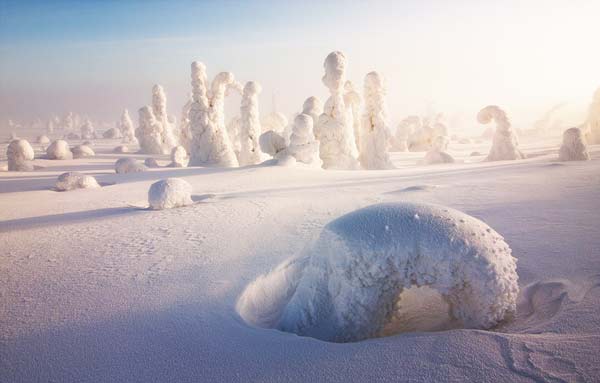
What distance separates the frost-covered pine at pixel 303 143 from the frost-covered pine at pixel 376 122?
403cm

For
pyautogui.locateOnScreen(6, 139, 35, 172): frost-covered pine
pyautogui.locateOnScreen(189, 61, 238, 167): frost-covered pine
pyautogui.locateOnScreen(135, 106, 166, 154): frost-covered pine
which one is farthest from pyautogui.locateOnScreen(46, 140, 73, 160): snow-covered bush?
pyautogui.locateOnScreen(189, 61, 238, 167): frost-covered pine

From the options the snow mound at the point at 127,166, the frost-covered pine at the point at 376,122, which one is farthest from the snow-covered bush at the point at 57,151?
the frost-covered pine at the point at 376,122

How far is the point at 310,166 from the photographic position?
11.8 metres

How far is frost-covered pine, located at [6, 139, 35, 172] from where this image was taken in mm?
13055

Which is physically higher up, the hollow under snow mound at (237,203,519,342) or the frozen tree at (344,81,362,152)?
the frozen tree at (344,81,362,152)

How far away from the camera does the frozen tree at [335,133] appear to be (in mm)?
13539

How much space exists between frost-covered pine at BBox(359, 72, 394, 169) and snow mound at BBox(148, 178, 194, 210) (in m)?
10.6

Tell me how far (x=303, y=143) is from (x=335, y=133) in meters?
2.27

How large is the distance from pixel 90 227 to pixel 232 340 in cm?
392

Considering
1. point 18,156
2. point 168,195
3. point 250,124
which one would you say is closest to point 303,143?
point 250,124

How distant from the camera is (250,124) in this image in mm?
14648

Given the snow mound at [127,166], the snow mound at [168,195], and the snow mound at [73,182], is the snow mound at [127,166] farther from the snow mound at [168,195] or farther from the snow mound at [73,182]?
the snow mound at [168,195]

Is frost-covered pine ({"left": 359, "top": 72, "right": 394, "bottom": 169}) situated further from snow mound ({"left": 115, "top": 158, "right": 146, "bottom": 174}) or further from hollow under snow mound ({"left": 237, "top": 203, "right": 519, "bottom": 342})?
hollow under snow mound ({"left": 237, "top": 203, "right": 519, "bottom": 342})

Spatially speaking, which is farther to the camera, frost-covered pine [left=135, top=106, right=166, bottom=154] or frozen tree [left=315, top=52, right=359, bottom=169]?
frost-covered pine [left=135, top=106, right=166, bottom=154]
